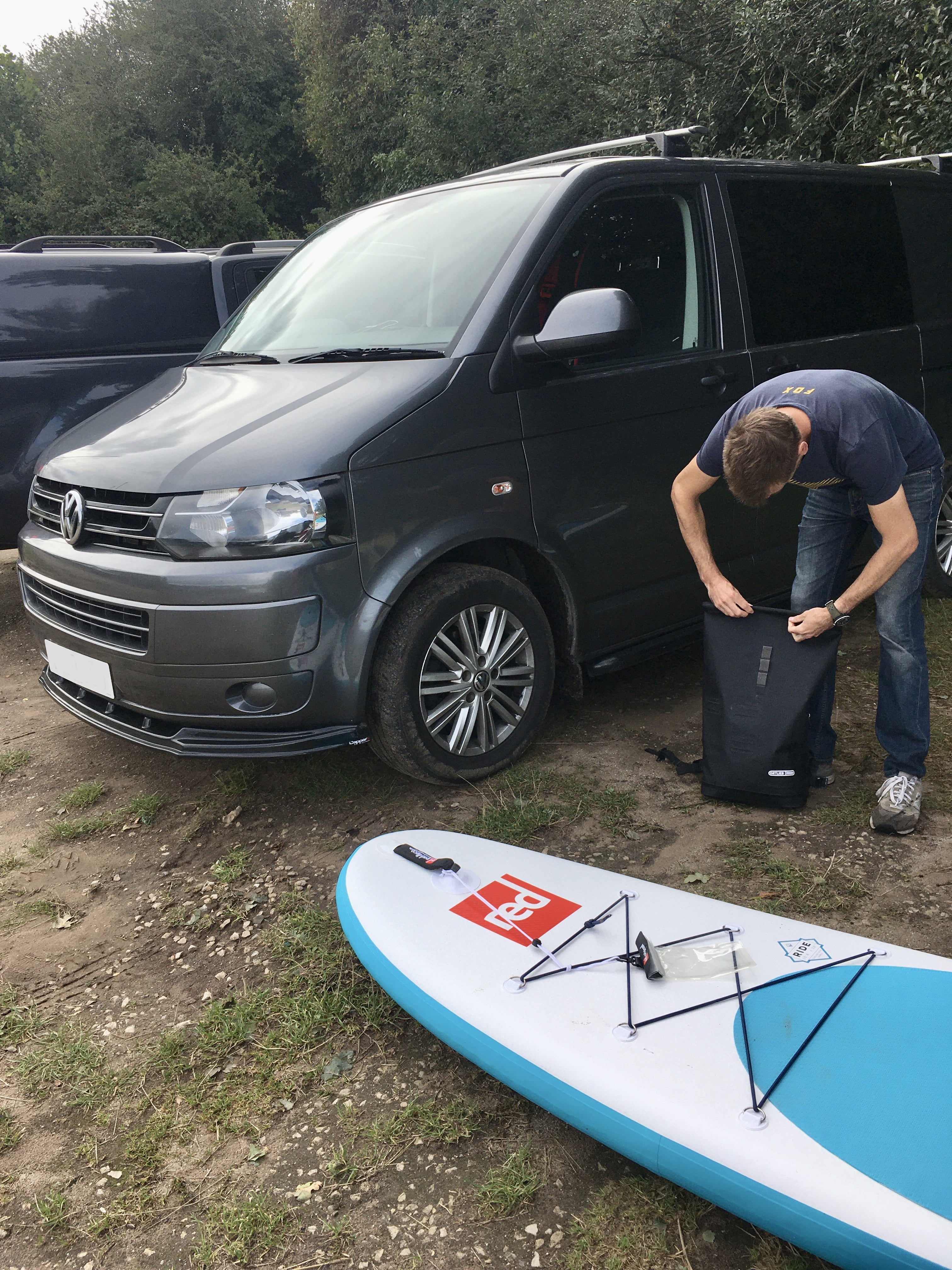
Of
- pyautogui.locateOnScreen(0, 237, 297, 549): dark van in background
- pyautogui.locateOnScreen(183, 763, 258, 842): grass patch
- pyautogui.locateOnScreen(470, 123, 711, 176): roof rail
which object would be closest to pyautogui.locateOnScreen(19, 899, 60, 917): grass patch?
pyautogui.locateOnScreen(183, 763, 258, 842): grass patch

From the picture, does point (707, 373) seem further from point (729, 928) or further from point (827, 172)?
point (729, 928)

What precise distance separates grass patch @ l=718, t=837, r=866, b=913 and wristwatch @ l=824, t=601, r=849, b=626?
0.76 m

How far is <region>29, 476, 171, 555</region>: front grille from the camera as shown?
9.92 feet

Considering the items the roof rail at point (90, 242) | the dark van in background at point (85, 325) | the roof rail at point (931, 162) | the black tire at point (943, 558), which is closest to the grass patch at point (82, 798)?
the dark van in background at point (85, 325)

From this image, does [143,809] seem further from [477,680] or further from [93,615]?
[477,680]

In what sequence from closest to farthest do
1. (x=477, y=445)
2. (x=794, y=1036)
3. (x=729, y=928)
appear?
(x=794, y=1036)
(x=729, y=928)
(x=477, y=445)

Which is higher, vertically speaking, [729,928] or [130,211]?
[130,211]

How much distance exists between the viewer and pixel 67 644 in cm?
336

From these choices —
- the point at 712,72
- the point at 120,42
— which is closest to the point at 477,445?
the point at 712,72

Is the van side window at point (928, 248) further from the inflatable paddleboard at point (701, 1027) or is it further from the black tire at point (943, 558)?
the inflatable paddleboard at point (701, 1027)

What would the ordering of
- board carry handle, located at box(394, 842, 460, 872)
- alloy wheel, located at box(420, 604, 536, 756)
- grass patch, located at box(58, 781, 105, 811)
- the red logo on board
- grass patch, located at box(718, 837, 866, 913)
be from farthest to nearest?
grass patch, located at box(58, 781, 105, 811)
alloy wheel, located at box(420, 604, 536, 756)
grass patch, located at box(718, 837, 866, 913)
board carry handle, located at box(394, 842, 460, 872)
the red logo on board

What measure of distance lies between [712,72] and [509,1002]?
1177cm

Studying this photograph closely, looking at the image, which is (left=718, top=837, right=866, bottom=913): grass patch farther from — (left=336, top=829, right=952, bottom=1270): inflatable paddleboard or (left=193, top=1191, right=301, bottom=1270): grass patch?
(left=193, top=1191, right=301, bottom=1270): grass patch

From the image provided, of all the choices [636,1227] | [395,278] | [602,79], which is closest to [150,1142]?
[636,1227]
